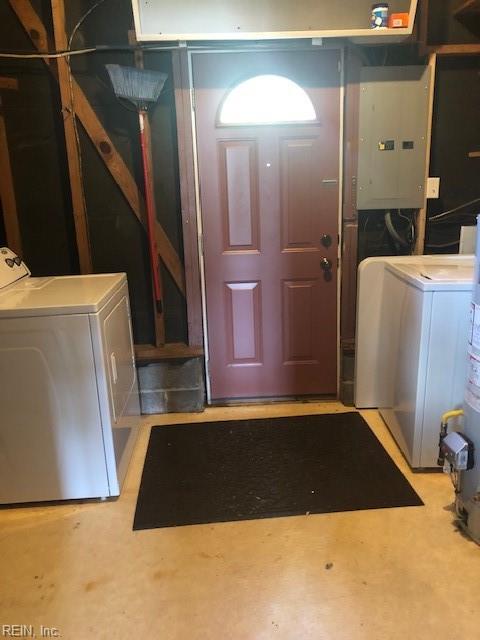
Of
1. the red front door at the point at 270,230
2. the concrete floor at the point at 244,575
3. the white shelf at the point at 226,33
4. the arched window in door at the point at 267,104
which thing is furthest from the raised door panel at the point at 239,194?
the concrete floor at the point at 244,575

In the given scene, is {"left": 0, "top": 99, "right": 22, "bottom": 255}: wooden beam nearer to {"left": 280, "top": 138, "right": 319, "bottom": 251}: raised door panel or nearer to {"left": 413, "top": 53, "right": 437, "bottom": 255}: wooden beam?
{"left": 280, "top": 138, "right": 319, "bottom": 251}: raised door panel

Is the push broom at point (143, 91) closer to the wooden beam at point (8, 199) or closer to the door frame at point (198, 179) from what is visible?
the door frame at point (198, 179)

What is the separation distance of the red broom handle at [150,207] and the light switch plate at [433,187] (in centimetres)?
163

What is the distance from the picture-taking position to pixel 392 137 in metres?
2.87

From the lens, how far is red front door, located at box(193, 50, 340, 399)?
9.20 ft

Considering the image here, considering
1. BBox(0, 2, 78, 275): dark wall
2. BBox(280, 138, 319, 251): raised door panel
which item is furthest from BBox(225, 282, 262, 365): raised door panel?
BBox(0, 2, 78, 275): dark wall

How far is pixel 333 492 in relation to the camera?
2293 millimetres

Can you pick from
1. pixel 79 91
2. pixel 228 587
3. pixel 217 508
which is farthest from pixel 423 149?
pixel 228 587

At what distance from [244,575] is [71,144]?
2327 mm

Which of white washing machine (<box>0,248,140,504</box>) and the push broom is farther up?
the push broom

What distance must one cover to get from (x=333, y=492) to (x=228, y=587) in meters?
0.71

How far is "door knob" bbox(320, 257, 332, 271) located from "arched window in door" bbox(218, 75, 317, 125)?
80cm

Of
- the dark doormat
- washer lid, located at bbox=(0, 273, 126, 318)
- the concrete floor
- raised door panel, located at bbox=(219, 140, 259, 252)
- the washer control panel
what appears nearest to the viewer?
the concrete floor

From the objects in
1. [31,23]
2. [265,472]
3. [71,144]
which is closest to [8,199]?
[71,144]
